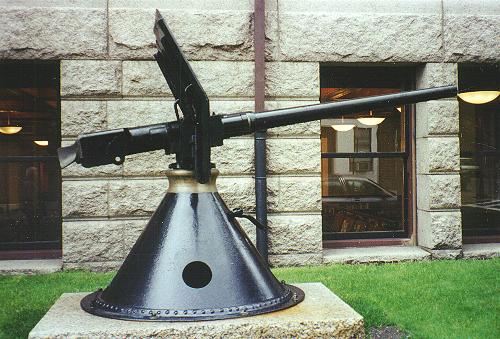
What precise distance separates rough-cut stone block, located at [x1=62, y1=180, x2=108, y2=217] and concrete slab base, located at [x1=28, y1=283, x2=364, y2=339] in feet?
13.3

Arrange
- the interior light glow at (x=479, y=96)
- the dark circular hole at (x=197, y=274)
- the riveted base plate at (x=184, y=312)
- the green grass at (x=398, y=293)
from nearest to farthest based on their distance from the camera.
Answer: the riveted base plate at (x=184, y=312) → the dark circular hole at (x=197, y=274) → the green grass at (x=398, y=293) → the interior light glow at (x=479, y=96)

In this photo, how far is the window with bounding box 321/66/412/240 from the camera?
8.70m

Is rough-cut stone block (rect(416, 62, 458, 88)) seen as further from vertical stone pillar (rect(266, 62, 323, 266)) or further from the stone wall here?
vertical stone pillar (rect(266, 62, 323, 266))

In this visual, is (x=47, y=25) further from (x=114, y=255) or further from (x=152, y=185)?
(x=114, y=255)

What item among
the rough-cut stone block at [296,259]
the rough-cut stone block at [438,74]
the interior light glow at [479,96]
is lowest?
the rough-cut stone block at [296,259]

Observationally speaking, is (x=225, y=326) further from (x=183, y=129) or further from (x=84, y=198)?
(x=84, y=198)

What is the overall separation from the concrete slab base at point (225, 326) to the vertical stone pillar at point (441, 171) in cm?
499

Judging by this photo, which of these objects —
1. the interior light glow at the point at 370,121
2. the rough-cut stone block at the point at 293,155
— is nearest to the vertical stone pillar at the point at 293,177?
the rough-cut stone block at the point at 293,155

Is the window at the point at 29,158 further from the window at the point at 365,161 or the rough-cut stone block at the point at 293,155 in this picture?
the window at the point at 365,161

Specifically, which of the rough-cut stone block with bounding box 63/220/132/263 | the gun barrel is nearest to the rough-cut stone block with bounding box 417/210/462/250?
the rough-cut stone block with bounding box 63/220/132/263

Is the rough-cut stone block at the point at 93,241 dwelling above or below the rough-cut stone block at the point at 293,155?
below

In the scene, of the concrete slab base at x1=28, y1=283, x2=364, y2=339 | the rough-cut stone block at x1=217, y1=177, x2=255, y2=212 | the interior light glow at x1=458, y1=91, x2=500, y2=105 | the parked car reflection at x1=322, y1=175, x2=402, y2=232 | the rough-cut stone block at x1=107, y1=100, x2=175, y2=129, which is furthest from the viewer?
the interior light glow at x1=458, y1=91, x2=500, y2=105

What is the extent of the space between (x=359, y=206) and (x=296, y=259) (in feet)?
4.60

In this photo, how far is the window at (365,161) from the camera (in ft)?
28.6
